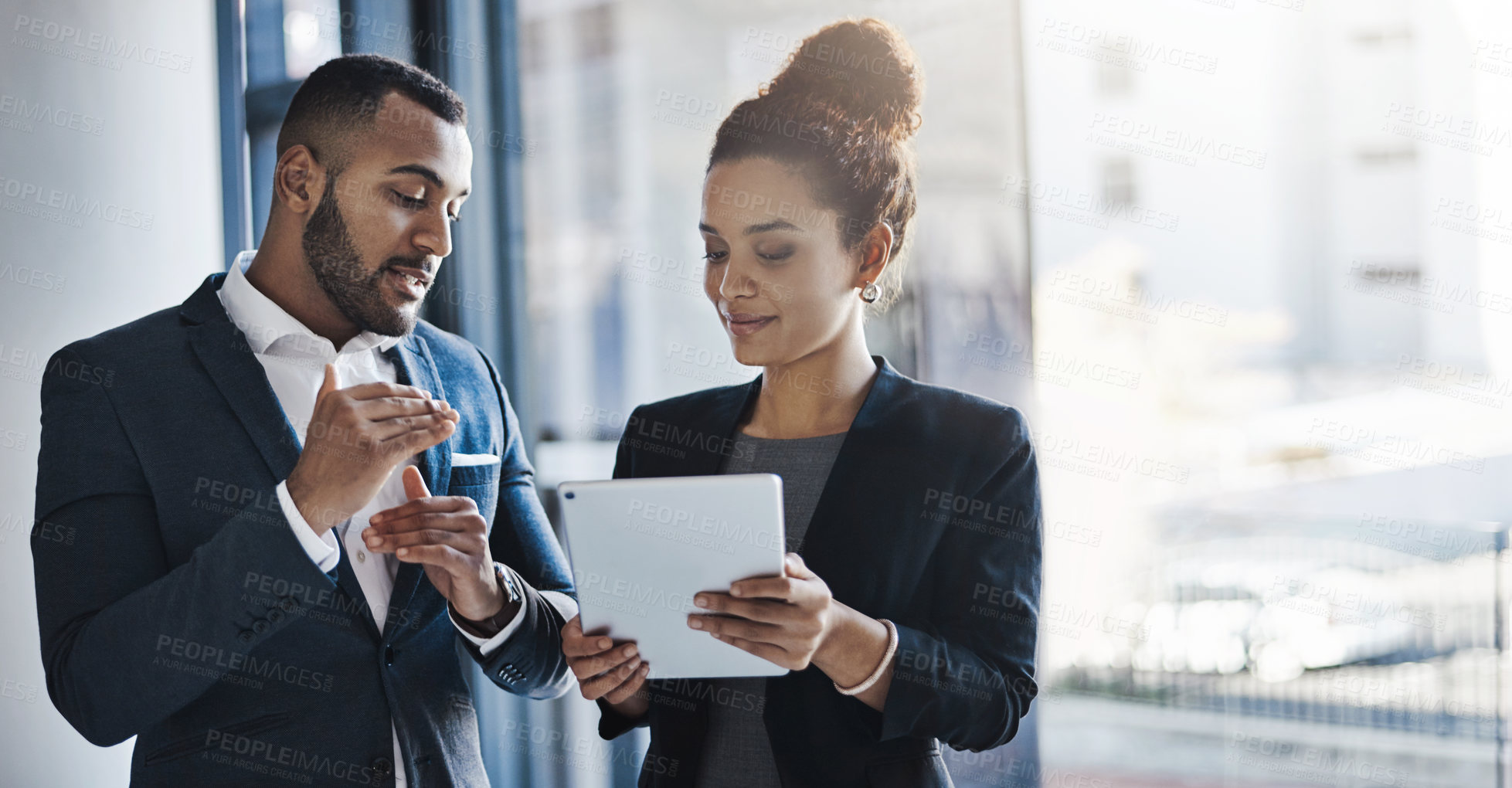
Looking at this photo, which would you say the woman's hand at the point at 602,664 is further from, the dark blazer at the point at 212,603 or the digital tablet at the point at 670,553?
the dark blazer at the point at 212,603

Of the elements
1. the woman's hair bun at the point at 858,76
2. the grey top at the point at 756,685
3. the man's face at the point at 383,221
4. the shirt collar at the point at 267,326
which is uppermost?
the woman's hair bun at the point at 858,76

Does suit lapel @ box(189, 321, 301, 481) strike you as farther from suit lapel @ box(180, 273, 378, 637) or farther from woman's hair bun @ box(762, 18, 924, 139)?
woman's hair bun @ box(762, 18, 924, 139)

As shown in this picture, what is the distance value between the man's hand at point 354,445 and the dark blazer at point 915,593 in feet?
1.17

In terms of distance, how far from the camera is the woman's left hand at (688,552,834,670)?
3.85 feet

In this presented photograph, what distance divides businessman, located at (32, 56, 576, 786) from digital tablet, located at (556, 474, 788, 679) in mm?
266

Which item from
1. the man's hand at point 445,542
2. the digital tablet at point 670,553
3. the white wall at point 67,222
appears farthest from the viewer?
the white wall at point 67,222

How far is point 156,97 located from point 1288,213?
132 inches

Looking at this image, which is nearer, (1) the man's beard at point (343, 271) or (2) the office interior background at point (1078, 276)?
(1) the man's beard at point (343, 271)

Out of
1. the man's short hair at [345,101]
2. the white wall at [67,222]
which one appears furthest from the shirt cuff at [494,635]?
the white wall at [67,222]

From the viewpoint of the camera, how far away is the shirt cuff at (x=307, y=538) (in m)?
1.29

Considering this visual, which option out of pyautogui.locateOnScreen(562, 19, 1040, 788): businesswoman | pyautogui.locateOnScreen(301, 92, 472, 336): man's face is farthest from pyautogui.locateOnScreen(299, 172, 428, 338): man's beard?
pyautogui.locateOnScreen(562, 19, 1040, 788): businesswoman

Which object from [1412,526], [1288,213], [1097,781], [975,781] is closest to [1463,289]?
[1412,526]

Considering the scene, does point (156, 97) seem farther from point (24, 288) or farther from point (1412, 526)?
point (1412, 526)

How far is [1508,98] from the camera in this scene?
2.33 meters
